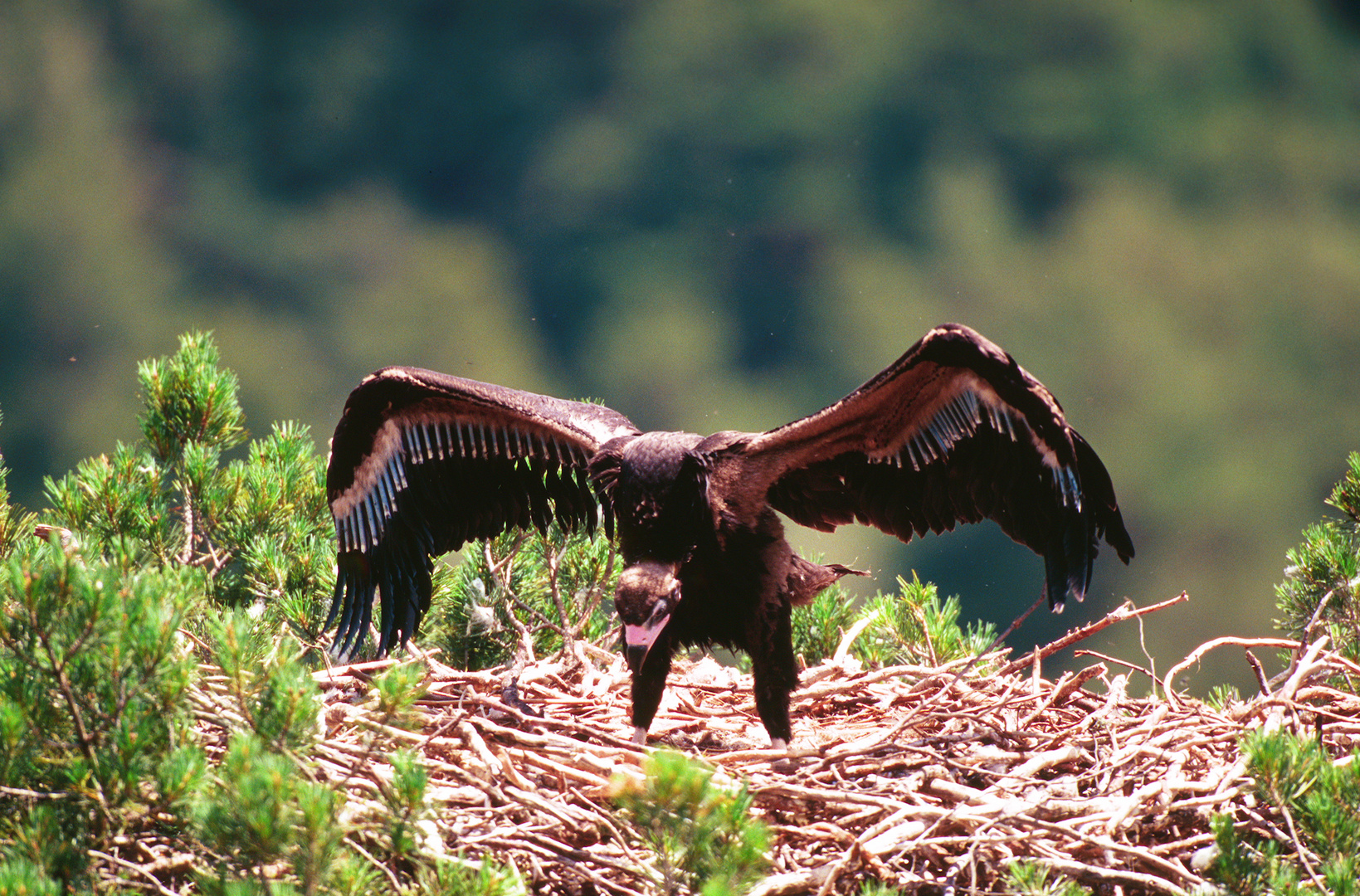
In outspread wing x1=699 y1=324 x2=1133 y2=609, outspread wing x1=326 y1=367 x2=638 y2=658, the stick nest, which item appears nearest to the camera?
the stick nest

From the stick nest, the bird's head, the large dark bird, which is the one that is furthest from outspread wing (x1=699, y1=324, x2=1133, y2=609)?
the stick nest

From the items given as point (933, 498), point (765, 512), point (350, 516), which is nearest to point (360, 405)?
point (350, 516)

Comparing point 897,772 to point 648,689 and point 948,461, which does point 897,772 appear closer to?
point 648,689

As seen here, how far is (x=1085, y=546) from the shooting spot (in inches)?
83.2

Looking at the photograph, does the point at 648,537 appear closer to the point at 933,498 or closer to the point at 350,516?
the point at 933,498

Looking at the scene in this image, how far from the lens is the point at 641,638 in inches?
80.9

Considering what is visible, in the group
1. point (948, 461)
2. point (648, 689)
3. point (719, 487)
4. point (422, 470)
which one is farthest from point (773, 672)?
point (422, 470)

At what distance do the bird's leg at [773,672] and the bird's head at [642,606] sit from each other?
233mm

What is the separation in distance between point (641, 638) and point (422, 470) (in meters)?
0.89

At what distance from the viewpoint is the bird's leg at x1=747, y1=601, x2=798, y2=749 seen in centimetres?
226

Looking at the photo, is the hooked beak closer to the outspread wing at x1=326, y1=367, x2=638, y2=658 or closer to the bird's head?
the bird's head

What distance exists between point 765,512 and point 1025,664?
74 cm

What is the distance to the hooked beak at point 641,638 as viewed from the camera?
204 centimetres

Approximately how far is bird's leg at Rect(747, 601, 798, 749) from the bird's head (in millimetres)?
233
